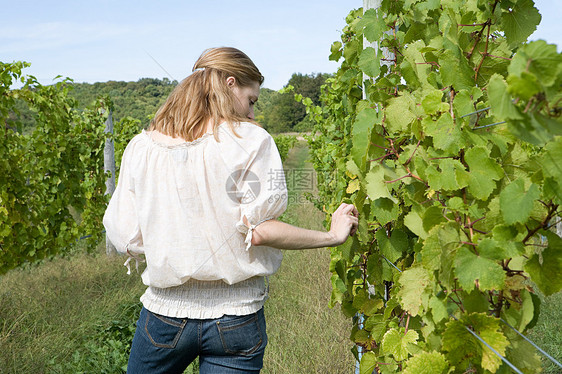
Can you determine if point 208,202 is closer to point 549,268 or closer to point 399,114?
point 399,114

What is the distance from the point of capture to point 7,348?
3531 mm

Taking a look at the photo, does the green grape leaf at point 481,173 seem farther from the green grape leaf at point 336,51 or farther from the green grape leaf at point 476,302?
the green grape leaf at point 336,51

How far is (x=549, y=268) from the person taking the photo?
964 millimetres

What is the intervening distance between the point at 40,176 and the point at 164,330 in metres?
3.72

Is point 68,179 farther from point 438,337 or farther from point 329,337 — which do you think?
point 438,337

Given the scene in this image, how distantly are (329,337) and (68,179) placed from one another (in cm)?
329

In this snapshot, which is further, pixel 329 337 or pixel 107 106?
pixel 107 106

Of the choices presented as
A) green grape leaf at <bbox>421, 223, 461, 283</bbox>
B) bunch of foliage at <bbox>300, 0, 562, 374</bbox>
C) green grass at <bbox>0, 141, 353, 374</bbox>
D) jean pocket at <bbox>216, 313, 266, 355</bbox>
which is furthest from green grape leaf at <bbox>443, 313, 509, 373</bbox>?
green grass at <bbox>0, 141, 353, 374</bbox>

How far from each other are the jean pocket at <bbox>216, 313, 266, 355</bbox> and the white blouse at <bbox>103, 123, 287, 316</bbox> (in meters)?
0.13

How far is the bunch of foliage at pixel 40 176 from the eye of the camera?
4160 millimetres

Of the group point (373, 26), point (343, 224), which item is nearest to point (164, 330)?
point (343, 224)

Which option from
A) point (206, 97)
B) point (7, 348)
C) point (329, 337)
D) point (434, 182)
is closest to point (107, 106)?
point (7, 348)

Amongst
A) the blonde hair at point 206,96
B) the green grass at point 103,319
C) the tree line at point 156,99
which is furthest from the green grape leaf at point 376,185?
the tree line at point 156,99

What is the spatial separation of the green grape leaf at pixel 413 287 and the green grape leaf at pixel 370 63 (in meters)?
0.81
